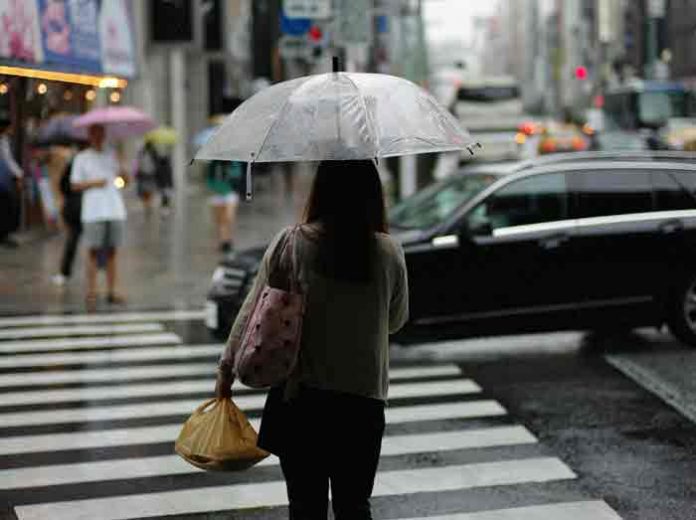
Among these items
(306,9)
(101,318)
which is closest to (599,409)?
(101,318)

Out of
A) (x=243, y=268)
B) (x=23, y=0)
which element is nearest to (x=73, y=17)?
(x=23, y=0)

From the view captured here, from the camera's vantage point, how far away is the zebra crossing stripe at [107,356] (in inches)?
430

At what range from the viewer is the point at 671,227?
11.0 meters

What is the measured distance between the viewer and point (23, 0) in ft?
62.4

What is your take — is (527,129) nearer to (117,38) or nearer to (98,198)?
(117,38)

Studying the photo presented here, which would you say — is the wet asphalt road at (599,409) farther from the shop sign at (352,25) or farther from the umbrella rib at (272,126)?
the shop sign at (352,25)

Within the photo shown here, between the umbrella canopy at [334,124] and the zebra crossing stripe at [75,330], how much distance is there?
7.83 metres

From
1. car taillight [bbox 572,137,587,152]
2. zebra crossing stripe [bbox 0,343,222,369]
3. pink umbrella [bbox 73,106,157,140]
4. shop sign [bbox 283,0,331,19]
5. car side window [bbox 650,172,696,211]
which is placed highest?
shop sign [bbox 283,0,331,19]

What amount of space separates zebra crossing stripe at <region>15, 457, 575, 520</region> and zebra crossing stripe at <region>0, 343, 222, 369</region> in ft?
13.8

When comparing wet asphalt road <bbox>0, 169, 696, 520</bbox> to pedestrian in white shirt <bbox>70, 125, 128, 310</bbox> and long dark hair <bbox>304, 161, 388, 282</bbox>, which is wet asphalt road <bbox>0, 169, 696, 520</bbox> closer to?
pedestrian in white shirt <bbox>70, 125, 128, 310</bbox>

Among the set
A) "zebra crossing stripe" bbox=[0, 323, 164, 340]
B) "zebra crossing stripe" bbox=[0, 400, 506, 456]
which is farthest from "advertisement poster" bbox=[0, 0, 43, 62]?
"zebra crossing stripe" bbox=[0, 400, 506, 456]

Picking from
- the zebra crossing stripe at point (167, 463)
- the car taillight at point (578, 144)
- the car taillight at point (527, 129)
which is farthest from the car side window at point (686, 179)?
the car taillight at point (578, 144)

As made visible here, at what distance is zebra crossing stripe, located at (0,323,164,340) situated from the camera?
1245cm

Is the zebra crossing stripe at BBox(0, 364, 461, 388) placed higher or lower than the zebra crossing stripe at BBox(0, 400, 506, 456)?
lower
